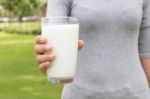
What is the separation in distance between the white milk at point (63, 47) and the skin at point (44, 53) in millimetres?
16

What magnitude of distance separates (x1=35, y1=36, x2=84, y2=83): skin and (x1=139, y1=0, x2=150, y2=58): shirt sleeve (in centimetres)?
48

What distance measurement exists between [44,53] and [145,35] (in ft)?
2.19

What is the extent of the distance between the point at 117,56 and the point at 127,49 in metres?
0.06

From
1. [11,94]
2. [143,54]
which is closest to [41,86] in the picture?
[11,94]

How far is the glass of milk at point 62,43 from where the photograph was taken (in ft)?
7.32

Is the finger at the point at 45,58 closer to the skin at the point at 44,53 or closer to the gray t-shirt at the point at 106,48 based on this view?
the skin at the point at 44,53

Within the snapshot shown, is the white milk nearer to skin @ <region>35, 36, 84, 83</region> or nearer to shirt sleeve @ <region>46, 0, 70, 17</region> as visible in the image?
skin @ <region>35, 36, 84, 83</region>

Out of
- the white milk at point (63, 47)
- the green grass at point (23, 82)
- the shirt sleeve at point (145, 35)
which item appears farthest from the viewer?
the green grass at point (23, 82)

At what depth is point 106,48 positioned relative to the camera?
264cm

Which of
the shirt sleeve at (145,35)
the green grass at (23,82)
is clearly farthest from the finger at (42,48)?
the green grass at (23,82)

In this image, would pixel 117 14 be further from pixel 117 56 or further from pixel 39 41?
pixel 39 41

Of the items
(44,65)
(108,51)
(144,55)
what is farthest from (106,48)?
(44,65)

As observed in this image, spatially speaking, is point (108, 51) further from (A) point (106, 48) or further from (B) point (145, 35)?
(B) point (145, 35)

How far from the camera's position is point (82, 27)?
8.51ft
